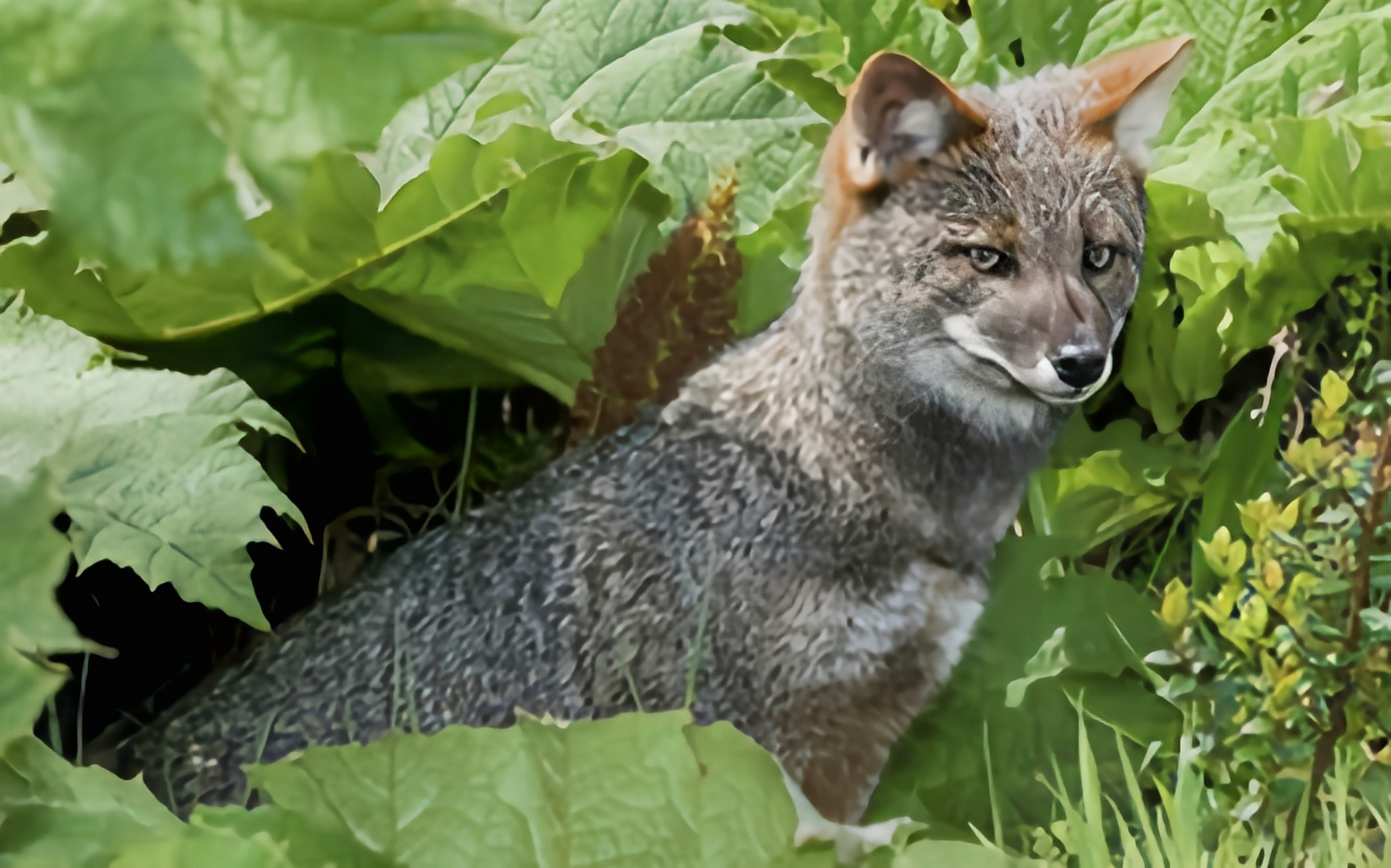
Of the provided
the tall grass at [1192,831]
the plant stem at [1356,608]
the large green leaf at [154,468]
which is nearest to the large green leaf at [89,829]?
the large green leaf at [154,468]

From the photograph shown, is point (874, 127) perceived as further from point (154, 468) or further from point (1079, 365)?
point (154, 468)

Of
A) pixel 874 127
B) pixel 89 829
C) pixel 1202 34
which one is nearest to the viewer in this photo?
pixel 89 829

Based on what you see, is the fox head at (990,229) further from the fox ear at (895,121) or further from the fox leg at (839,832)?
the fox leg at (839,832)

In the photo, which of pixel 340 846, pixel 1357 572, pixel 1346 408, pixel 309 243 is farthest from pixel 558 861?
pixel 1346 408

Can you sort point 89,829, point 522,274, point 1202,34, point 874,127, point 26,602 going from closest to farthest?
point 26,602 → point 89,829 → point 874,127 → point 522,274 → point 1202,34

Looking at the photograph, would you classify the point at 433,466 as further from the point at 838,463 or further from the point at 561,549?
the point at 838,463

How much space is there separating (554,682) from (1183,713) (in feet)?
2.03

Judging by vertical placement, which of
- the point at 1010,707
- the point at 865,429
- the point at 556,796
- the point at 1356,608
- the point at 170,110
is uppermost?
the point at 170,110

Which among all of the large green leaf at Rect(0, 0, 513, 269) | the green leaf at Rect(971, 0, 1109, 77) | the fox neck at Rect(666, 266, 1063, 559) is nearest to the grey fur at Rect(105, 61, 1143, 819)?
the fox neck at Rect(666, 266, 1063, 559)

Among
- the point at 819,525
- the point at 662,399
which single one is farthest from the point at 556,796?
the point at 662,399

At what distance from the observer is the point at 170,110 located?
443 millimetres

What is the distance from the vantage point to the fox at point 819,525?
1.14 meters

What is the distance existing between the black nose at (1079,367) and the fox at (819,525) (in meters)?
0.02

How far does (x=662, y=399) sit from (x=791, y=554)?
0.78 feet
